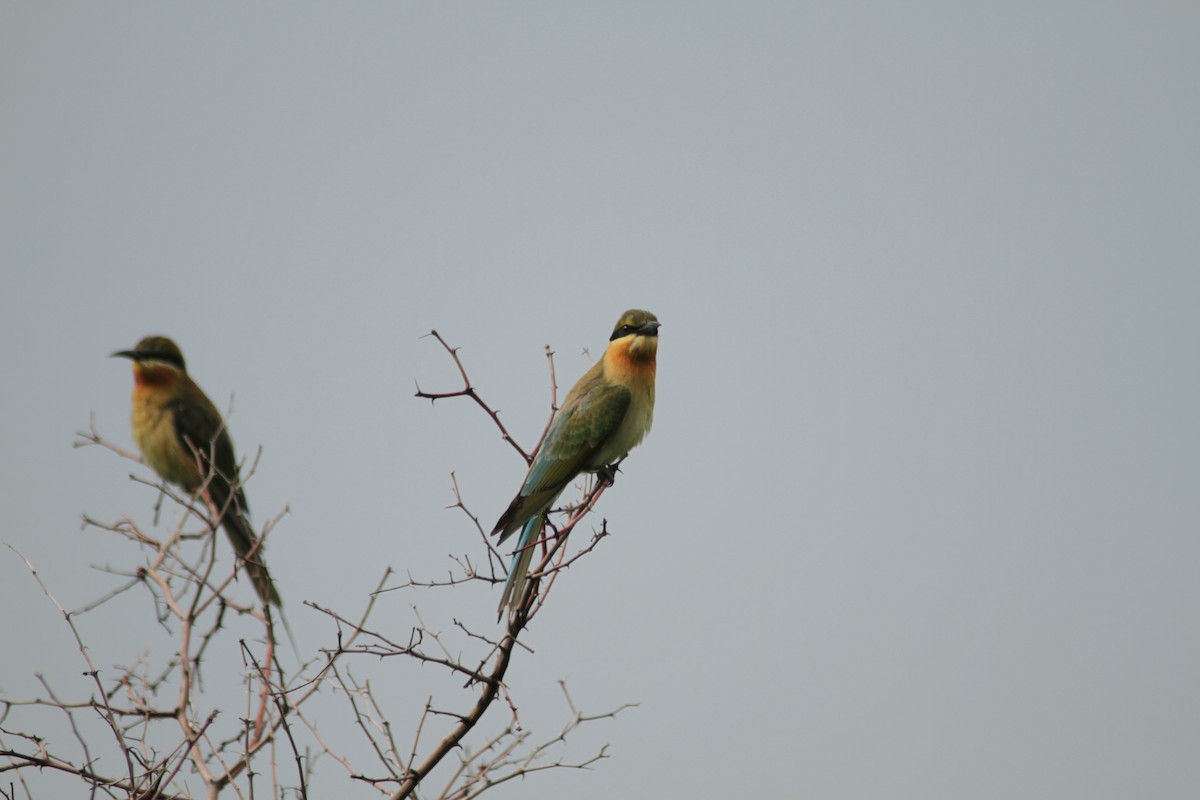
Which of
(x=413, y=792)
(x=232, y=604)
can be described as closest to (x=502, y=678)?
(x=413, y=792)

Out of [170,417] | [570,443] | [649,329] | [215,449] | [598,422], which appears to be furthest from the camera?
[649,329]

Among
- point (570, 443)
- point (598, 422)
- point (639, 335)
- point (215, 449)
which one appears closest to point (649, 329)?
point (639, 335)

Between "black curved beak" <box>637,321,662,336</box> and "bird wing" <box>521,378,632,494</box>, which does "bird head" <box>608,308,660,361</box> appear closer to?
"black curved beak" <box>637,321,662,336</box>

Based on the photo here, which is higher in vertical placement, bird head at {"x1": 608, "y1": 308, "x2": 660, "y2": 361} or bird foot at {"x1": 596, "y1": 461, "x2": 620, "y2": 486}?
bird head at {"x1": 608, "y1": 308, "x2": 660, "y2": 361}

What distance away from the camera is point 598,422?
6.47 metres

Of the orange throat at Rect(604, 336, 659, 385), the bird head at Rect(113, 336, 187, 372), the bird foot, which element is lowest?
the bird foot

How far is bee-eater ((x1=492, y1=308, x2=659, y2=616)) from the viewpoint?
590 centimetres

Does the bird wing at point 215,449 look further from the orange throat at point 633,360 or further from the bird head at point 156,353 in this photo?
the orange throat at point 633,360

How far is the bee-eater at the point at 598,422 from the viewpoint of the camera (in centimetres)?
590

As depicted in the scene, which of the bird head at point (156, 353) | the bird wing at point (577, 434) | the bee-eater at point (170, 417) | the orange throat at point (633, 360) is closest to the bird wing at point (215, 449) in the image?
the bee-eater at point (170, 417)

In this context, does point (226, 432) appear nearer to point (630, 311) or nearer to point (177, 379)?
point (177, 379)

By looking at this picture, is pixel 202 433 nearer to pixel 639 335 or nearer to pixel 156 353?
pixel 156 353

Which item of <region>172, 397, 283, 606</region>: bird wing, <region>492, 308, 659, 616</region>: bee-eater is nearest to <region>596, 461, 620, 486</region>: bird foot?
<region>492, 308, 659, 616</region>: bee-eater

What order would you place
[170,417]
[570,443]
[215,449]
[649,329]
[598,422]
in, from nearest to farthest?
[215,449] → [170,417] → [570,443] → [598,422] → [649,329]
